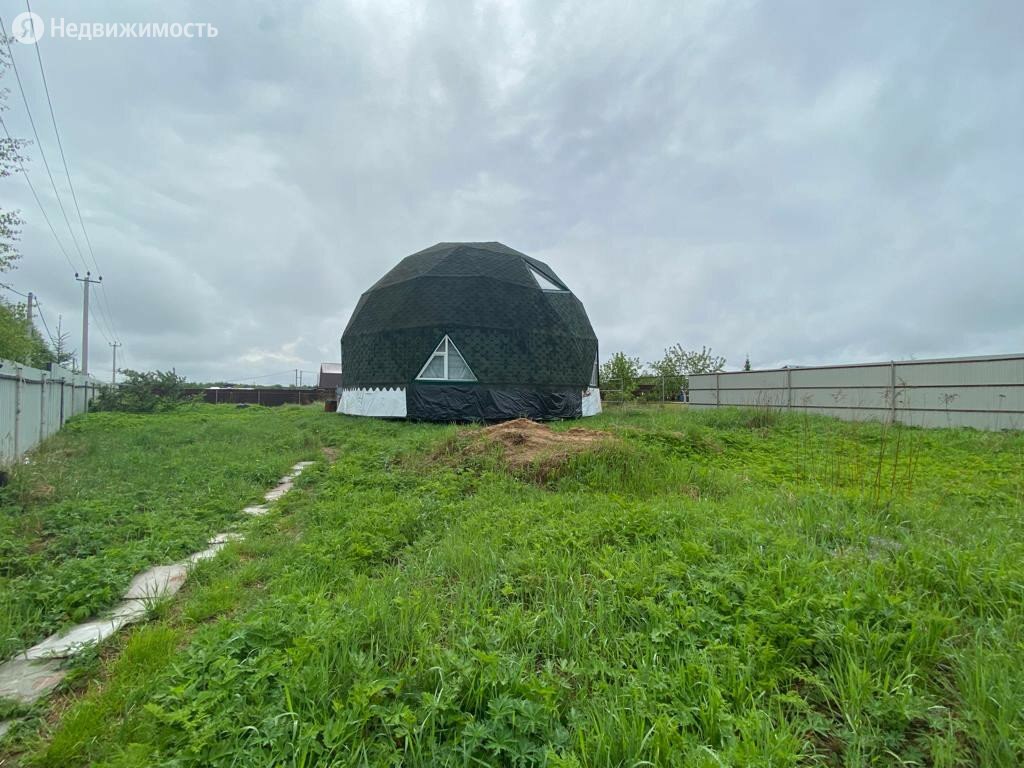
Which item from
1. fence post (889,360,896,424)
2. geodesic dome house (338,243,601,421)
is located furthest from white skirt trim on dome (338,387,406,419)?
fence post (889,360,896,424)

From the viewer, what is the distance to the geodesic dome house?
1317cm

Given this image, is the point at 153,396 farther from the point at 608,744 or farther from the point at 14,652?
the point at 608,744

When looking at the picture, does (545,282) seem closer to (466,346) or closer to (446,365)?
(466,346)

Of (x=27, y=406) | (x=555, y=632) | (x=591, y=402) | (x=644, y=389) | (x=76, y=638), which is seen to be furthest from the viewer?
(x=644, y=389)

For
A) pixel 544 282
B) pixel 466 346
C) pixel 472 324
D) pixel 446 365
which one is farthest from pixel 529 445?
pixel 544 282

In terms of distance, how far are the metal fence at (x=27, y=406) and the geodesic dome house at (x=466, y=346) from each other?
283 inches

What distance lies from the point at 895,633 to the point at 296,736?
2.28 meters

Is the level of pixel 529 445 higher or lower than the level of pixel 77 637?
higher

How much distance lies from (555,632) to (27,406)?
10552 millimetres

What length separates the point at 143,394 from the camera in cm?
1792

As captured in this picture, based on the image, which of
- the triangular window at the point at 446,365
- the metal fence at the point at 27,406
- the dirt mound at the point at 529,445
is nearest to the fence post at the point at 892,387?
the dirt mound at the point at 529,445

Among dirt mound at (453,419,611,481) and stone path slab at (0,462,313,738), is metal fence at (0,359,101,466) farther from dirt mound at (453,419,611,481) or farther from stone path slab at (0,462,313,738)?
dirt mound at (453,419,611,481)

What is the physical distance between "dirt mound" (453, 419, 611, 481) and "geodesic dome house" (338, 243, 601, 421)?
19.0 ft

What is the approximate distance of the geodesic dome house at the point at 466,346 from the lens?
519 inches
